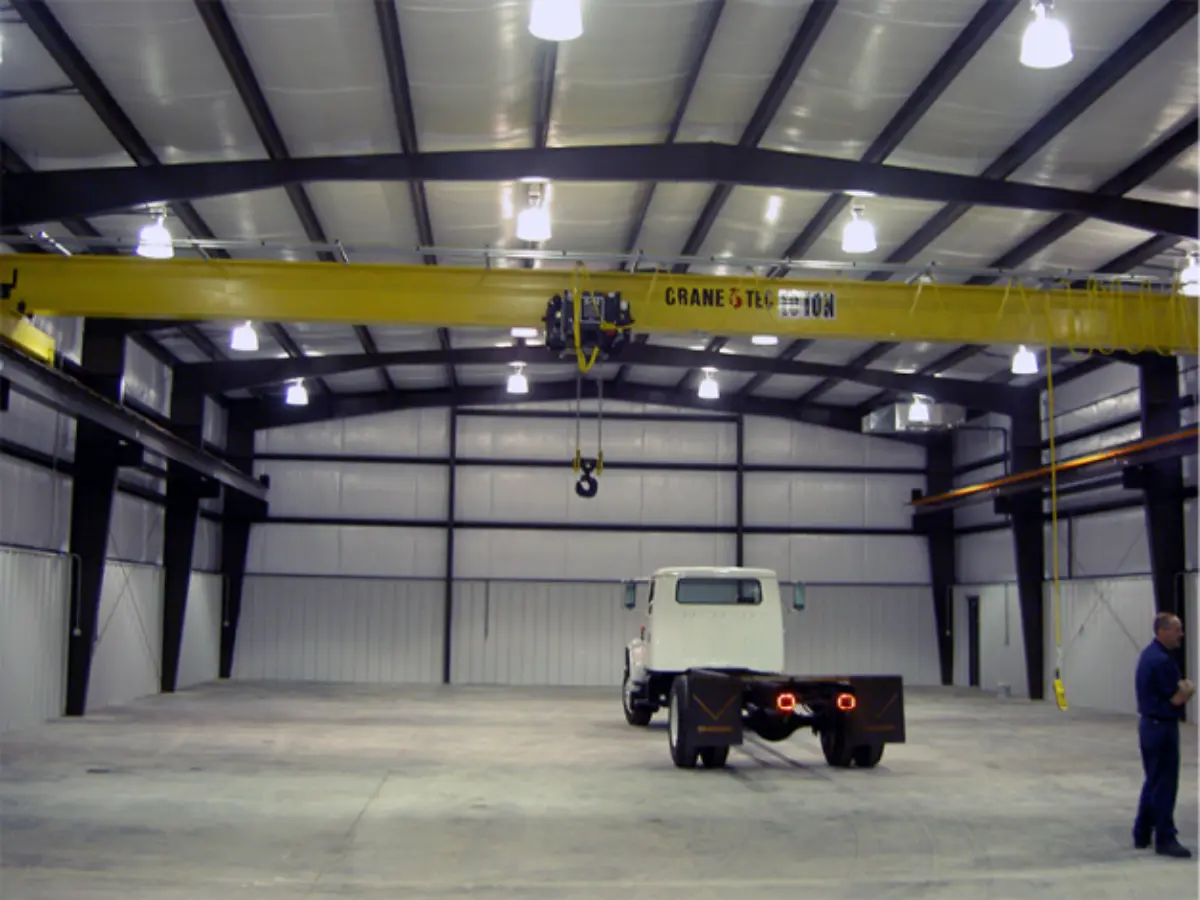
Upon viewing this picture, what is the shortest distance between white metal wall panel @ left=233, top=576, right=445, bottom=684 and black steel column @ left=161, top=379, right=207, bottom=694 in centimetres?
462

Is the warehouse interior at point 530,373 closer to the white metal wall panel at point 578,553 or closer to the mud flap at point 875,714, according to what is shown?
the white metal wall panel at point 578,553

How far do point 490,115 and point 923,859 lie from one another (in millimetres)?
9387

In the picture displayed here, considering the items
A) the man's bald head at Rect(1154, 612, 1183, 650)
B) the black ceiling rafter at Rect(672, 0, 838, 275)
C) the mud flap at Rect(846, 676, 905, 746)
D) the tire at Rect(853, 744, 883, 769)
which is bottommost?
the tire at Rect(853, 744, 883, 769)

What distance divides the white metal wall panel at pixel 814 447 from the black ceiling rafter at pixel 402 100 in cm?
1511

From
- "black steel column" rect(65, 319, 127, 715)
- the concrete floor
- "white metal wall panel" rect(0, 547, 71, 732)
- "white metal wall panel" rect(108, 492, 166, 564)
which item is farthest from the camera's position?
"white metal wall panel" rect(108, 492, 166, 564)

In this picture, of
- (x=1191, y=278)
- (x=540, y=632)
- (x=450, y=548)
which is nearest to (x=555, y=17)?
(x=1191, y=278)

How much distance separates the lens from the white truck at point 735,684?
1529cm

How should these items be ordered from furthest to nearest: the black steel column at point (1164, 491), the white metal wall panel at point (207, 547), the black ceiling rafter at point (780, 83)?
the white metal wall panel at point (207, 547) < the black steel column at point (1164, 491) < the black ceiling rafter at point (780, 83)

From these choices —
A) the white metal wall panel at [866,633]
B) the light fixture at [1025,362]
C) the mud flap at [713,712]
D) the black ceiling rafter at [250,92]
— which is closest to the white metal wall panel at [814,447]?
the white metal wall panel at [866,633]

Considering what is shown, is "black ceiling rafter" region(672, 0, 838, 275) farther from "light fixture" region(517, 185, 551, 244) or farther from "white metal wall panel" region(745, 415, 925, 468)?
"white metal wall panel" region(745, 415, 925, 468)

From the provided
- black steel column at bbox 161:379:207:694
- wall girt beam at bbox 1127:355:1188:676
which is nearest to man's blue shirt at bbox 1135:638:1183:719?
wall girt beam at bbox 1127:355:1188:676

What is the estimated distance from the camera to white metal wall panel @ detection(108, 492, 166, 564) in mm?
24820

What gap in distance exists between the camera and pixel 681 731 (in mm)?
15445

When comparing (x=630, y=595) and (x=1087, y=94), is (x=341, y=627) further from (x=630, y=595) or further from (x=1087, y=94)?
(x=1087, y=94)
